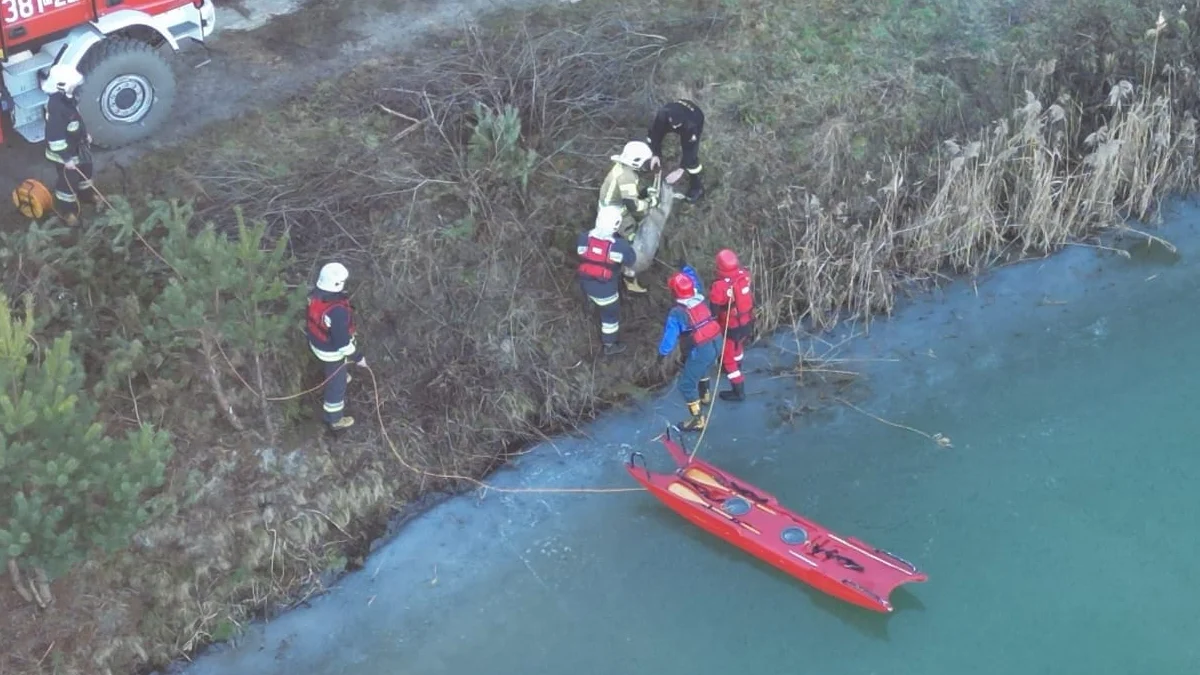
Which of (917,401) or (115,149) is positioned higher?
(115,149)

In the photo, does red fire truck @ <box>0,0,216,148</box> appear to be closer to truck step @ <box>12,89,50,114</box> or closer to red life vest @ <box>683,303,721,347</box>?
truck step @ <box>12,89,50,114</box>

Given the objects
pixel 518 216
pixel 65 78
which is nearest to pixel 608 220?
pixel 518 216

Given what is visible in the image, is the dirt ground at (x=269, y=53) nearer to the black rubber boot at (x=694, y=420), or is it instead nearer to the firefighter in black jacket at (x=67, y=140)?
the firefighter in black jacket at (x=67, y=140)

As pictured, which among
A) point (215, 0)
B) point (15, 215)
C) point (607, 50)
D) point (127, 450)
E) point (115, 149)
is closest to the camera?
point (127, 450)

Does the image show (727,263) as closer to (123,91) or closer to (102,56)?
(123,91)

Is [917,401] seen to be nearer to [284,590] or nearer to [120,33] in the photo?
[284,590]

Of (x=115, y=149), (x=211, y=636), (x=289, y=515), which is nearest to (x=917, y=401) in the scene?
(x=289, y=515)

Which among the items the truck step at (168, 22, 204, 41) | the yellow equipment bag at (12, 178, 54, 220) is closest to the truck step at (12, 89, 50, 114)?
the yellow equipment bag at (12, 178, 54, 220)

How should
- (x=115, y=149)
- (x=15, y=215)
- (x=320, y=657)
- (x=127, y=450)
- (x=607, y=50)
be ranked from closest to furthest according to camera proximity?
(x=127, y=450) → (x=320, y=657) → (x=15, y=215) → (x=115, y=149) → (x=607, y=50)
